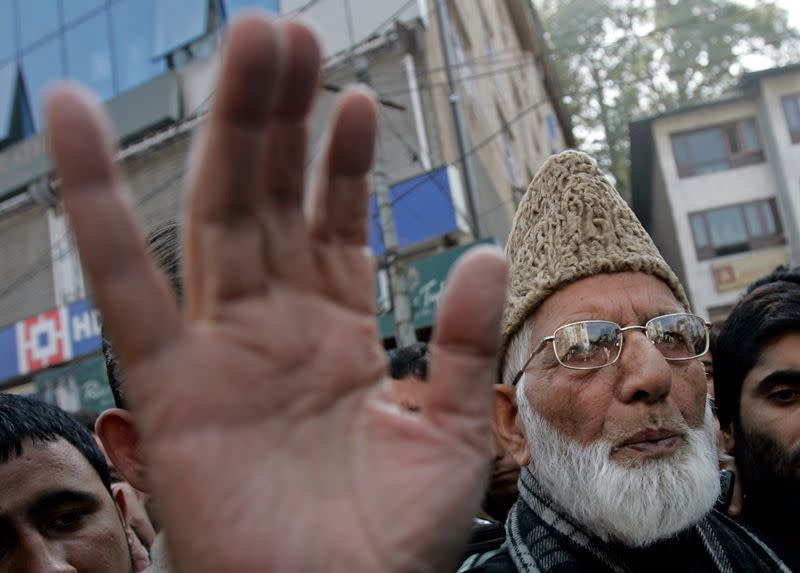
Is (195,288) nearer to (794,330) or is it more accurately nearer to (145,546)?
(794,330)

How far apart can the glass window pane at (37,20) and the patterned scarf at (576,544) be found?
A: 16384 mm

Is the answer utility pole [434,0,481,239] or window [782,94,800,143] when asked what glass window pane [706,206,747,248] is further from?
utility pole [434,0,481,239]

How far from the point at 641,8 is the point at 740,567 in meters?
31.2

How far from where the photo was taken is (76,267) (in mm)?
14461

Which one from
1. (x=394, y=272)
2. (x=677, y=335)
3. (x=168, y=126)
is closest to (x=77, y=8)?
(x=168, y=126)

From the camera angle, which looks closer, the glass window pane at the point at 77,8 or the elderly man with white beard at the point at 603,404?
the elderly man with white beard at the point at 603,404

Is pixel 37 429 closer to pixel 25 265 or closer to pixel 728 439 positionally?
pixel 728 439

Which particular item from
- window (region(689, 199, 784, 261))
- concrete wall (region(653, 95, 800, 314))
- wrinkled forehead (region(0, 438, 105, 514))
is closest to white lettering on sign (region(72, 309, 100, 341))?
wrinkled forehead (region(0, 438, 105, 514))

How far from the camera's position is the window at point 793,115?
21297 millimetres

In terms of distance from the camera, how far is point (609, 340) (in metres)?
1.99

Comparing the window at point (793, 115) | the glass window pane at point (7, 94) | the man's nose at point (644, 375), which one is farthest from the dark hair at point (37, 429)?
the window at point (793, 115)

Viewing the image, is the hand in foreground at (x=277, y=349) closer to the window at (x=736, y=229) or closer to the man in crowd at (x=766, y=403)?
the man in crowd at (x=766, y=403)

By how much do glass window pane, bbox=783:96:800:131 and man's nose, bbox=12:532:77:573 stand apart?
75.7 feet

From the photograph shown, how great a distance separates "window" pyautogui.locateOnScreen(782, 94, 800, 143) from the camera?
2130 centimetres
